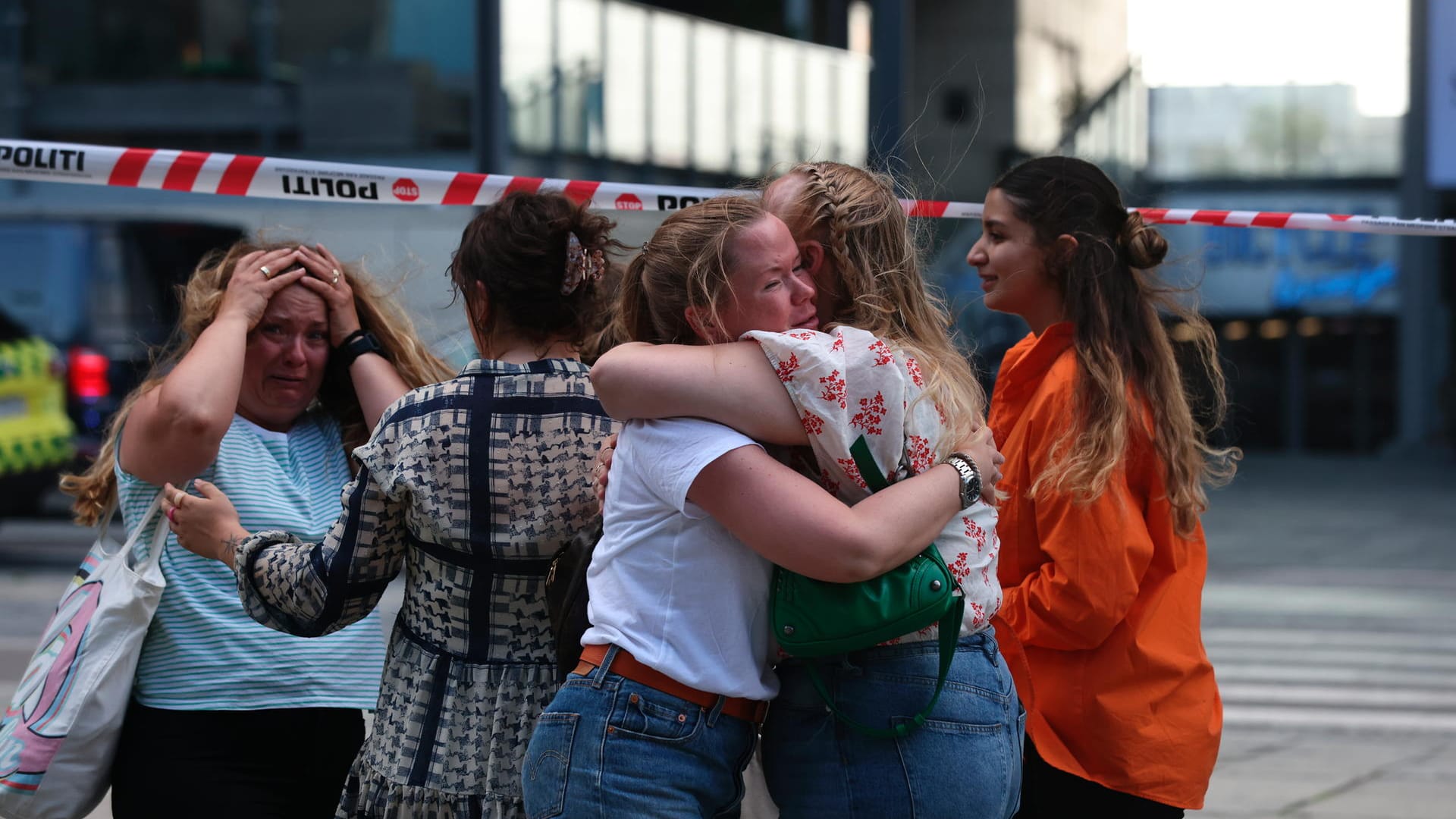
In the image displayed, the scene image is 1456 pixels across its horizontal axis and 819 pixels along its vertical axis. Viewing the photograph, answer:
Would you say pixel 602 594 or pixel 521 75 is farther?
pixel 521 75

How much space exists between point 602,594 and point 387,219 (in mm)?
15716

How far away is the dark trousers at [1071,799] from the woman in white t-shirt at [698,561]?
84 cm

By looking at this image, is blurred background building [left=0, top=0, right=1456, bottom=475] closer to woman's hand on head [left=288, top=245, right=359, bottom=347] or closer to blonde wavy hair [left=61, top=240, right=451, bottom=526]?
blonde wavy hair [left=61, top=240, right=451, bottom=526]

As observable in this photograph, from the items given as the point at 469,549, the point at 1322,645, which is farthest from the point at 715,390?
the point at 1322,645

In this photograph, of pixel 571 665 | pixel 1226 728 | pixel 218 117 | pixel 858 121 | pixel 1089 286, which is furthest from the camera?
pixel 858 121

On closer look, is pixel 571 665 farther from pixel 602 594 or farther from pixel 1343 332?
pixel 1343 332

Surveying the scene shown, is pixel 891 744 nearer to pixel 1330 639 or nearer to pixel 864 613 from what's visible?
pixel 864 613

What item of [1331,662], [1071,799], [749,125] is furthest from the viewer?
[749,125]

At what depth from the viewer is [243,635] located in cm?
288

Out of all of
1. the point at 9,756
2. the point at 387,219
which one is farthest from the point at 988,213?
the point at 387,219

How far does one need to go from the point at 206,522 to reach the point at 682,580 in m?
0.99

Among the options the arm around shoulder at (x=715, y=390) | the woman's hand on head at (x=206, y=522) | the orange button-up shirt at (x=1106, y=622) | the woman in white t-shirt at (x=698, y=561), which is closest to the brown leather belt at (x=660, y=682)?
the woman in white t-shirt at (x=698, y=561)

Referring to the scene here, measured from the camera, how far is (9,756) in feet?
9.00

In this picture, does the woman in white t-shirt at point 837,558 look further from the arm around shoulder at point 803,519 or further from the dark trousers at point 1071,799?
the dark trousers at point 1071,799
